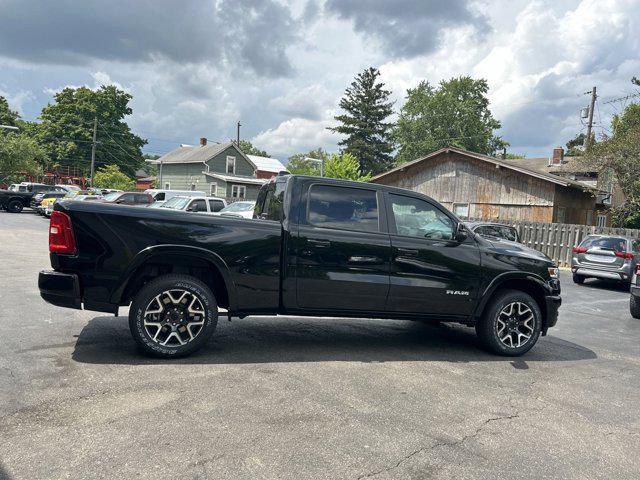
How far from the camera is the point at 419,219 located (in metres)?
5.69

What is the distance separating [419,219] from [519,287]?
1.65 m

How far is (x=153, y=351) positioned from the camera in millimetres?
4793

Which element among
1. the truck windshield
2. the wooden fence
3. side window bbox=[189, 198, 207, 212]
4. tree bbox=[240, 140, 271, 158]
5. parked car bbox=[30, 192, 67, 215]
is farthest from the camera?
tree bbox=[240, 140, 271, 158]

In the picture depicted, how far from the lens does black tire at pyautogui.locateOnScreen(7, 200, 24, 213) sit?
1146 inches

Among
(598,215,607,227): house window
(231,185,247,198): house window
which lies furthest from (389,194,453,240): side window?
(231,185,247,198): house window

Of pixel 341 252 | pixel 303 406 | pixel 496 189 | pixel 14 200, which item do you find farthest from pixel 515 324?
pixel 14 200

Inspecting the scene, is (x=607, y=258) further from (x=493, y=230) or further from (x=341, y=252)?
(x=341, y=252)

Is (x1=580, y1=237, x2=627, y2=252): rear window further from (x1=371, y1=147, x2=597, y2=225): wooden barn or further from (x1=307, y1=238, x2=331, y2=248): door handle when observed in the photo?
(x1=307, y1=238, x2=331, y2=248): door handle

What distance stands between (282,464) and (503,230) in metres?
13.6

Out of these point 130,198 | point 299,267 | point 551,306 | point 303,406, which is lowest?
point 303,406

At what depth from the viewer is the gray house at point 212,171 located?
152 ft

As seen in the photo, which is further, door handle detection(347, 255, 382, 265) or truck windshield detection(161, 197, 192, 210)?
truck windshield detection(161, 197, 192, 210)

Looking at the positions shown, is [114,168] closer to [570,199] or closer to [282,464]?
[570,199]

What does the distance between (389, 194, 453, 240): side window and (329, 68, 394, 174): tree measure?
51.5 metres
